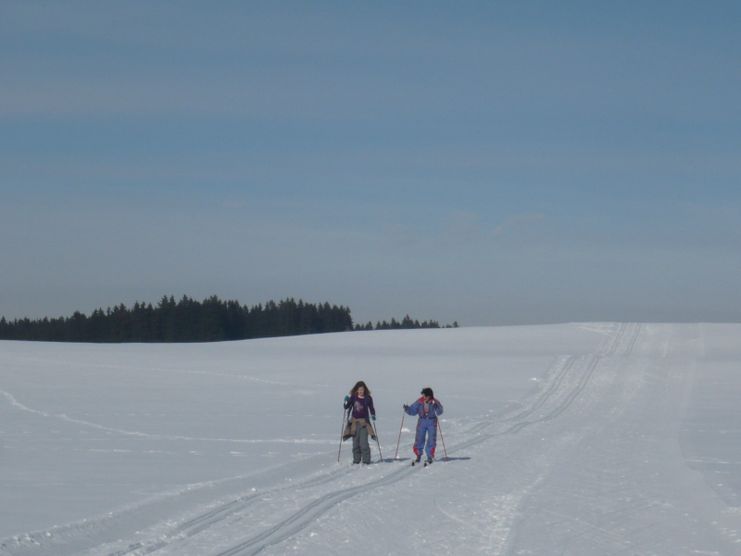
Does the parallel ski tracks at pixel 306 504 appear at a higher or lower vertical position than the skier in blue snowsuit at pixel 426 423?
lower

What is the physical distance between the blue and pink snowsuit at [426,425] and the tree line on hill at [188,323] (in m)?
87.8

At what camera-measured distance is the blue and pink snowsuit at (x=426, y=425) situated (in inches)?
668

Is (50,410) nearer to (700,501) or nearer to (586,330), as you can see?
(700,501)

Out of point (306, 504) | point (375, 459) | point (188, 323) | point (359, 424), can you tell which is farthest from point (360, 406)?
point (188, 323)

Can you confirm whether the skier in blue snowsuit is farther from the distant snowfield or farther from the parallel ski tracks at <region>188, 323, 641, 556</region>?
the parallel ski tracks at <region>188, 323, 641, 556</region>

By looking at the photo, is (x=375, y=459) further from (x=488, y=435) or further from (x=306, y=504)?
(x=306, y=504)

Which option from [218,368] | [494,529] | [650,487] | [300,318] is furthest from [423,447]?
[300,318]

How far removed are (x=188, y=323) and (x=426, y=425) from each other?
93364 mm

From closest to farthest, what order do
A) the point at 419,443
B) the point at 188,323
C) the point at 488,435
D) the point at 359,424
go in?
the point at 419,443, the point at 359,424, the point at 488,435, the point at 188,323

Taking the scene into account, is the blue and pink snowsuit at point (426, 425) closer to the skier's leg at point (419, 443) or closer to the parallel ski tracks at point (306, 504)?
the skier's leg at point (419, 443)

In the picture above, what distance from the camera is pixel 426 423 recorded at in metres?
17.5

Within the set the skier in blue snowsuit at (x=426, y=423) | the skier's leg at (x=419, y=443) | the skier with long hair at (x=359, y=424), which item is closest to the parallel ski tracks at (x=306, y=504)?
the skier's leg at (x=419, y=443)

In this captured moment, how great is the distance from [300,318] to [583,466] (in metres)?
108

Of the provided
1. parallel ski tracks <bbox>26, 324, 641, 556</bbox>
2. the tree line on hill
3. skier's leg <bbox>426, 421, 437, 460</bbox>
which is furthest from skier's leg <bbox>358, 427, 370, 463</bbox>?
the tree line on hill
